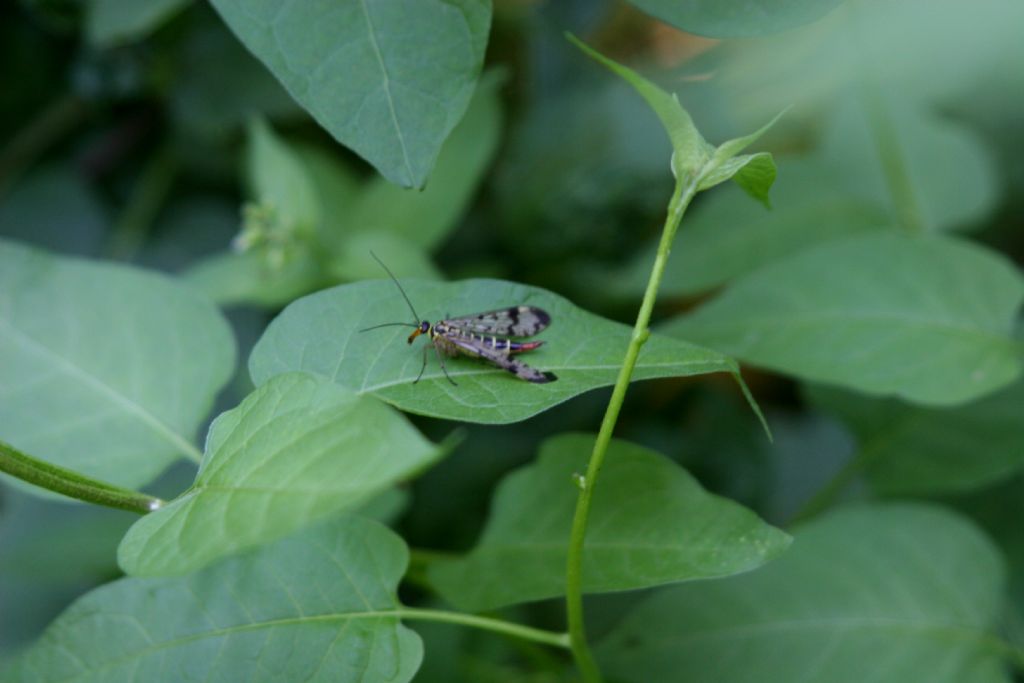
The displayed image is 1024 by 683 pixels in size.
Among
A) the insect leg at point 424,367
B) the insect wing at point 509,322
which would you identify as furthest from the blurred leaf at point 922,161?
the insect leg at point 424,367

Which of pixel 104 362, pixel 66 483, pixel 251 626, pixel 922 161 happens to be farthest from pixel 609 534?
pixel 922 161

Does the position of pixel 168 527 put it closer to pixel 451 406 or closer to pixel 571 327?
pixel 451 406

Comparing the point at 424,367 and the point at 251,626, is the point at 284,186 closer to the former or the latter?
the point at 424,367

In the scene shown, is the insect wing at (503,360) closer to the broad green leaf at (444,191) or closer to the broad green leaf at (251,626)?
the broad green leaf at (251,626)

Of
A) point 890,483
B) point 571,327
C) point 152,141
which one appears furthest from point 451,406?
point 152,141

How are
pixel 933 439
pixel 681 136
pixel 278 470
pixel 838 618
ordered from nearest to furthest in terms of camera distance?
pixel 278 470 < pixel 681 136 < pixel 838 618 < pixel 933 439

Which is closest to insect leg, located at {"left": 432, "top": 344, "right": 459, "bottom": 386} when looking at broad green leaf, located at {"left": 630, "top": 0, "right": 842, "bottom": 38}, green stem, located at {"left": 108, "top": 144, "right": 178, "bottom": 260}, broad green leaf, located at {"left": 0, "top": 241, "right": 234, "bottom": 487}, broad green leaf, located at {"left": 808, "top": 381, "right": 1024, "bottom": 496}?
broad green leaf, located at {"left": 0, "top": 241, "right": 234, "bottom": 487}
